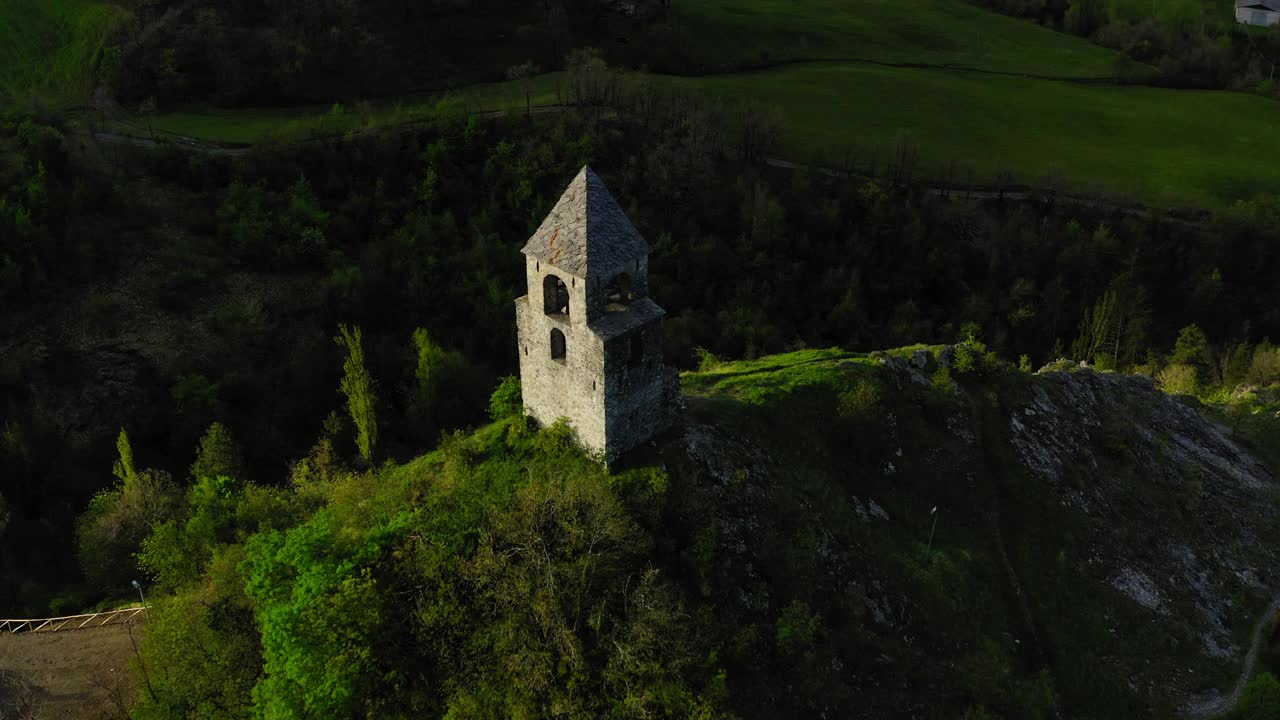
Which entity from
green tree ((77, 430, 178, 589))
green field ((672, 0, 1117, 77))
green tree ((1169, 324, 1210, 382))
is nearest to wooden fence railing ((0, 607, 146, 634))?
green tree ((77, 430, 178, 589))

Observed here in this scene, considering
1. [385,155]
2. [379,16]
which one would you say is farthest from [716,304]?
[379,16]

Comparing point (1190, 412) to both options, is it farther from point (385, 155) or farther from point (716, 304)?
point (385, 155)

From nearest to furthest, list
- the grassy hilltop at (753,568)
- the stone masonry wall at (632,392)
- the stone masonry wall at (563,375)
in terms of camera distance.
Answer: the grassy hilltop at (753,568), the stone masonry wall at (632,392), the stone masonry wall at (563,375)

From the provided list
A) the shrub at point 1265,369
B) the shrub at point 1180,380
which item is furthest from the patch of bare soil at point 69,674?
the shrub at point 1265,369

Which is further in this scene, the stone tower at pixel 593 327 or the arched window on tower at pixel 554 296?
the arched window on tower at pixel 554 296

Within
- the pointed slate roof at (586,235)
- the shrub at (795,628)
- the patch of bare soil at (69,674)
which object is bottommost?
the patch of bare soil at (69,674)

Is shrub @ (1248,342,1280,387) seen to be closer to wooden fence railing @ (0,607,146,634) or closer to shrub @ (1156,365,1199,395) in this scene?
shrub @ (1156,365,1199,395)

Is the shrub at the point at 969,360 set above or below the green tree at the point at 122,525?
above

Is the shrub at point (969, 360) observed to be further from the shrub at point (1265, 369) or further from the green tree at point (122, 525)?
the green tree at point (122, 525)
